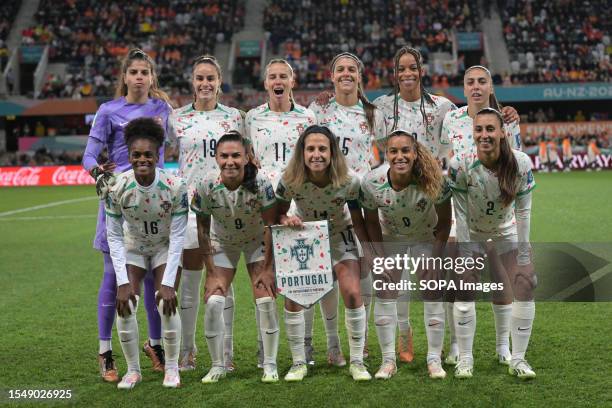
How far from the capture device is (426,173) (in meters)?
5.04

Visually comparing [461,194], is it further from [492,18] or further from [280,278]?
[492,18]

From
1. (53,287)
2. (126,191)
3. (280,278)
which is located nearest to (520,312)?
(280,278)

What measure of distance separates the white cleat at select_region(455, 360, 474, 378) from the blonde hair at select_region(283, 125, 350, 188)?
1472mm

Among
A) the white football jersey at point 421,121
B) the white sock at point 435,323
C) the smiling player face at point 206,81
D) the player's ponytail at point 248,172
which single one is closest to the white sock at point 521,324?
the white sock at point 435,323

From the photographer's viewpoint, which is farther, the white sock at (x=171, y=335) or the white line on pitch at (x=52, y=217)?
the white line on pitch at (x=52, y=217)

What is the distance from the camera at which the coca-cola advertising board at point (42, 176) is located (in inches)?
1035

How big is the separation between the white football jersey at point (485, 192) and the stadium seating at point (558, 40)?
29.0 metres

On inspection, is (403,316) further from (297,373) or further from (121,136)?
(121,136)

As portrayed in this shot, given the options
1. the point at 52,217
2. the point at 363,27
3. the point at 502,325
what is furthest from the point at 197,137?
the point at 363,27

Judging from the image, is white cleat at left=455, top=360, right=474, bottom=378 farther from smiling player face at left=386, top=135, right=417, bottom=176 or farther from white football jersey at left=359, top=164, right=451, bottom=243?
smiling player face at left=386, top=135, right=417, bottom=176

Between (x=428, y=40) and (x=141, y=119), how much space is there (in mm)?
32524

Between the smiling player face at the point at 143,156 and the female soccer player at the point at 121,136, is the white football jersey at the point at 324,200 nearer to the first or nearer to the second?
the smiling player face at the point at 143,156

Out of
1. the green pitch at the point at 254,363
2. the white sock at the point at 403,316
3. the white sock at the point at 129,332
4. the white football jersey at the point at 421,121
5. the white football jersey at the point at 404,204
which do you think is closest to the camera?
the green pitch at the point at 254,363

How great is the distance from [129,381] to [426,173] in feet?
8.06
